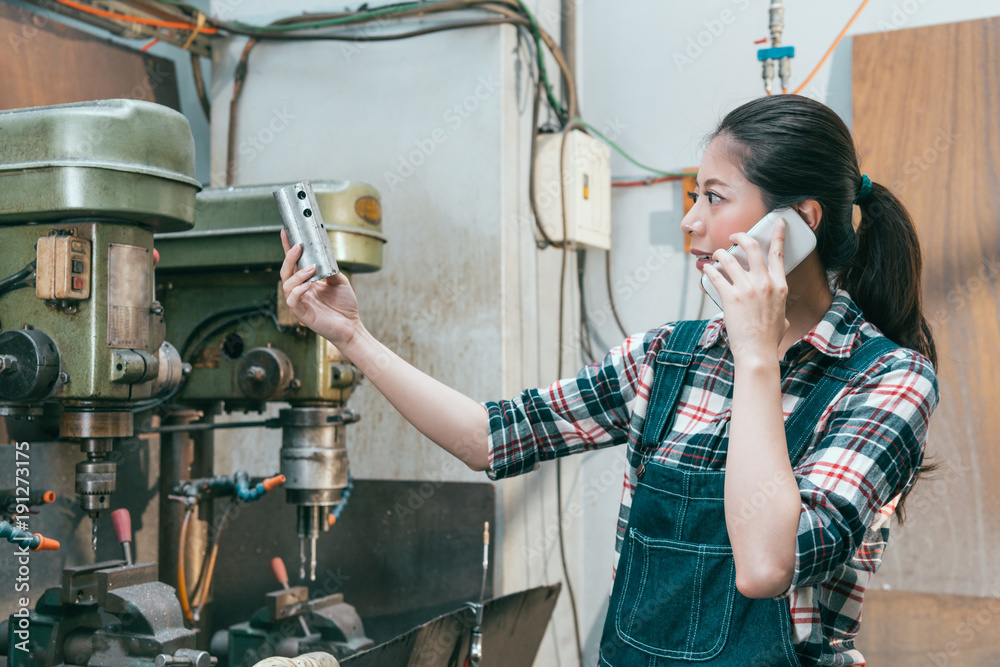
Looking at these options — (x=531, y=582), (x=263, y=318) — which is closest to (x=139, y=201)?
(x=263, y=318)

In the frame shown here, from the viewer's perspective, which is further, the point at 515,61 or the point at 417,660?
the point at 515,61

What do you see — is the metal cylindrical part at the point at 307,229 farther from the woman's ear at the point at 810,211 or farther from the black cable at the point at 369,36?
the black cable at the point at 369,36

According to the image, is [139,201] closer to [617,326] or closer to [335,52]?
[335,52]

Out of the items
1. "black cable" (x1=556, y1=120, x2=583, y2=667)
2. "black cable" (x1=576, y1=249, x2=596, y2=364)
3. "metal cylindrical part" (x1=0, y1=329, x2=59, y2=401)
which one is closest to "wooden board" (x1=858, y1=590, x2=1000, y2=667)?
"black cable" (x1=556, y1=120, x2=583, y2=667)

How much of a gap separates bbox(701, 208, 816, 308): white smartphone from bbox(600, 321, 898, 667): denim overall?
0.13 metres

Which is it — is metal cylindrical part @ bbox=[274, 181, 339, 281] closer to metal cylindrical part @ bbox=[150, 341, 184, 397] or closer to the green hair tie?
metal cylindrical part @ bbox=[150, 341, 184, 397]

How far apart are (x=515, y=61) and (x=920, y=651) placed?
176 centimetres

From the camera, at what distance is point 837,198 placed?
1132 millimetres

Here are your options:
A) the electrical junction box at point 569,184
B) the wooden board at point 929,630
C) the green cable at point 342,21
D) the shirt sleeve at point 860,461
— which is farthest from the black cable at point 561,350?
the shirt sleeve at point 860,461

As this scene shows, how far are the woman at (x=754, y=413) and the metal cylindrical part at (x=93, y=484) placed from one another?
1.60 feet

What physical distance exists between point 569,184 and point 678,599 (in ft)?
4.93

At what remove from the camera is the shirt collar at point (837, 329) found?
106cm

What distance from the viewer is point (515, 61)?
231cm

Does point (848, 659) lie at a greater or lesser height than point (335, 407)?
lesser
